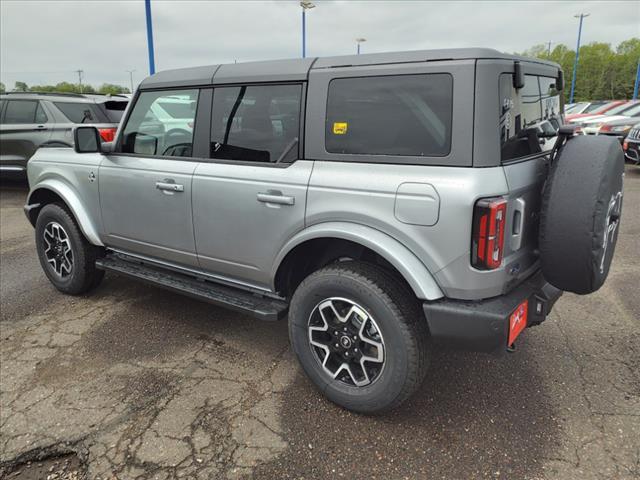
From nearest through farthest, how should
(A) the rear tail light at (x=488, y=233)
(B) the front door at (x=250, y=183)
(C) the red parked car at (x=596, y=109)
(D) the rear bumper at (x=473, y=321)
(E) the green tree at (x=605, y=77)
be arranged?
1. (A) the rear tail light at (x=488, y=233)
2. (D) the rear bumper at (x=473, y=321)
3. (B) the front door at (x=250, y=183)
4. (C) the red parked car at (x=596, y=109)
5. (E) the green tree at (x=605, y=77)

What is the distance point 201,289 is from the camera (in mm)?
3342

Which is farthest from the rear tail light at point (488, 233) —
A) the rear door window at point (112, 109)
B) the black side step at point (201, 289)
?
the rear door window at point (112, 109)

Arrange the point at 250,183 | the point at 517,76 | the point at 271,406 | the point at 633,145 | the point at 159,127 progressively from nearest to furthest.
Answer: the point at 517,76, the point at 271,406, the point at 250,183, the point at 159,127, the point at 633,145

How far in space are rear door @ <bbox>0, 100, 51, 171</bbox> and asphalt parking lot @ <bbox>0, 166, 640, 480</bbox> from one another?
618 cm

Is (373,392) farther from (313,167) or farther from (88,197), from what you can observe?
(88,197)

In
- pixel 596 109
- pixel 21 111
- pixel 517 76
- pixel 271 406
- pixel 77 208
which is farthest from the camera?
pixel 596 109

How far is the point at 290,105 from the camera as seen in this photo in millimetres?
2842

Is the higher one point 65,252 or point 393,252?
point 393,252

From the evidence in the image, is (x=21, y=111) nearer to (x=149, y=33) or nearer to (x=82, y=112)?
(x=82, y=112)

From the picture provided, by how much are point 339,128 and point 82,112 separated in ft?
25.9

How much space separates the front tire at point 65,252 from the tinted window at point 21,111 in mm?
5835

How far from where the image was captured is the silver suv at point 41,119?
349 inches

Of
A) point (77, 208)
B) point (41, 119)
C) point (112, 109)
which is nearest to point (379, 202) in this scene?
point (77, 208)

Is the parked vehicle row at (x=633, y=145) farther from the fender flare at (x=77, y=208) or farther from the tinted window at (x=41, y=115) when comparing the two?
the tinted window at (x=41, y=115)
